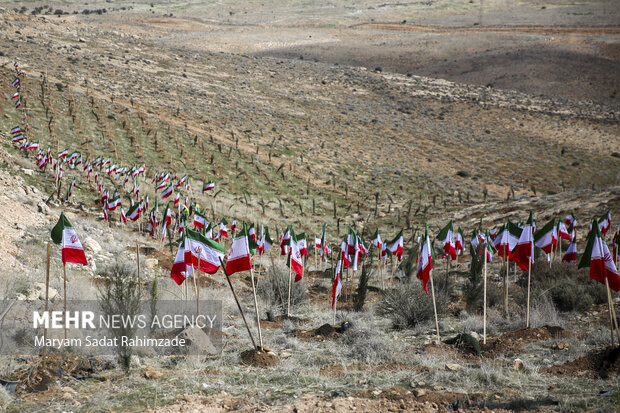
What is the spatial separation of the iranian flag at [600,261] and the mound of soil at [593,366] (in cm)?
123

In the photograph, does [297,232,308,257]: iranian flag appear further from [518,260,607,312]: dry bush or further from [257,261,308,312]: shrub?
[518,260,607,312]: dry bush

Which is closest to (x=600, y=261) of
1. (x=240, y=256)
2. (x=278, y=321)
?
(x=240, y=256)

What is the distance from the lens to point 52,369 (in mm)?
8164

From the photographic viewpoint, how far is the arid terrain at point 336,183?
8023 mm

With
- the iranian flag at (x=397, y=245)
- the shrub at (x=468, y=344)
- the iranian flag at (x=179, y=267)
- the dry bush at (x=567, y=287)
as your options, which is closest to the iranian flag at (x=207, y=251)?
the iranian flag at (x=179, y=267)

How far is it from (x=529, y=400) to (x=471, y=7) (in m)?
149

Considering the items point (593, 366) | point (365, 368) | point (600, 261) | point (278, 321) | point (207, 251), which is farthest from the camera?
point (278, 321)

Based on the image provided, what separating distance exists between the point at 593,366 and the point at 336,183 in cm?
2922

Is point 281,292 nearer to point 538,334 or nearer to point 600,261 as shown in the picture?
point 538,334

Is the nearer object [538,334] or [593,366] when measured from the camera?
[593,366]

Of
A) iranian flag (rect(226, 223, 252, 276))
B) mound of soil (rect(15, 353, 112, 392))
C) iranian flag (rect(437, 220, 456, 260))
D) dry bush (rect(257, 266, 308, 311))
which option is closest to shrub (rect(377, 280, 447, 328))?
iranian flag (rect(437, 220, 456, 260))

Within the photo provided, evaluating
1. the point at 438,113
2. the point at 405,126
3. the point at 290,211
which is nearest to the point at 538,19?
the point at 438,113

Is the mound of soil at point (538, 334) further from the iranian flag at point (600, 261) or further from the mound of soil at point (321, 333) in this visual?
the mound of soil at point (321, 333)

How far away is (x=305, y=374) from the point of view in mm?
8586
